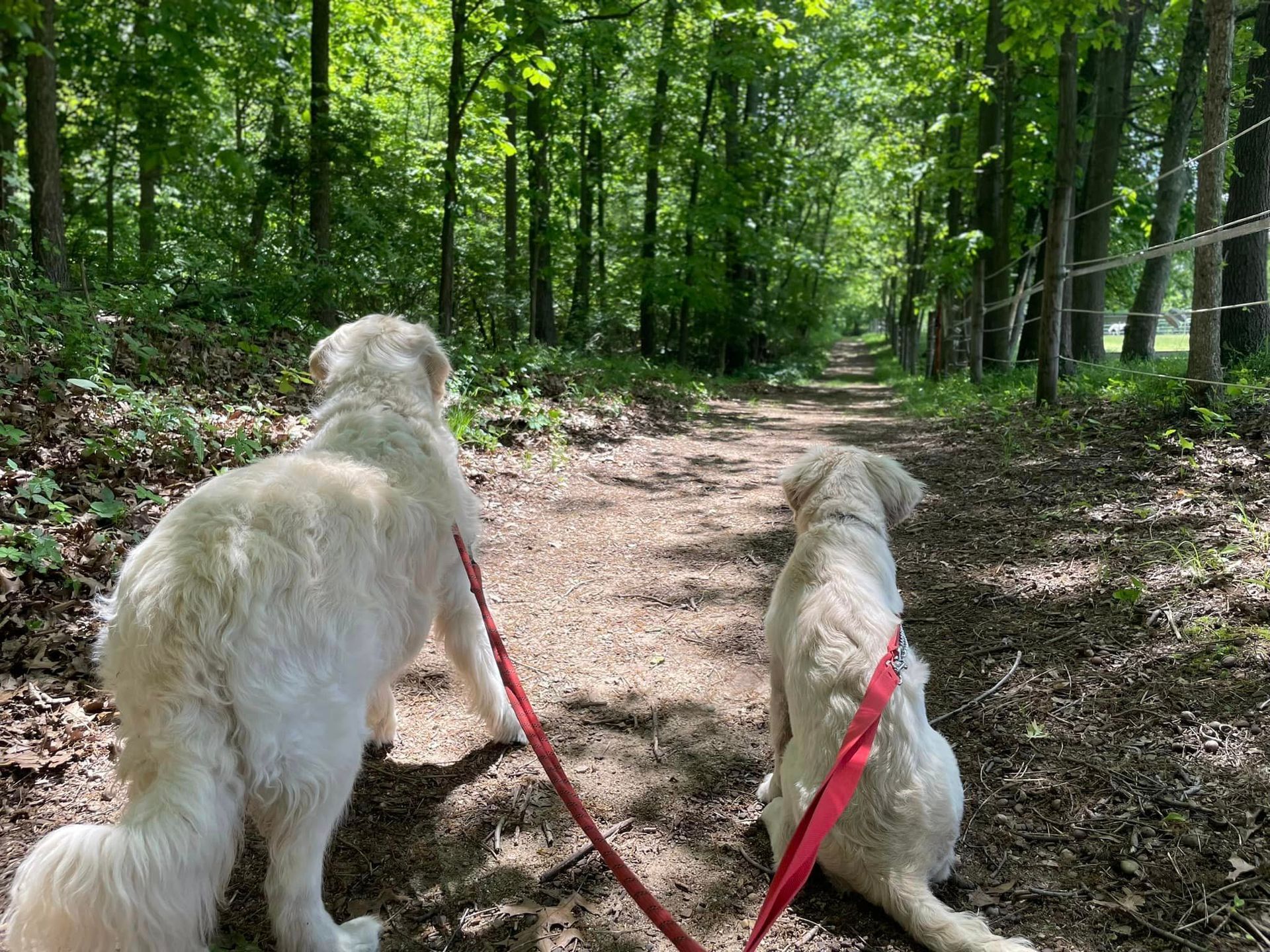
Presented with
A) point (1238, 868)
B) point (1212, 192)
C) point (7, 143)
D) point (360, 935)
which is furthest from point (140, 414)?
point (7, 143)

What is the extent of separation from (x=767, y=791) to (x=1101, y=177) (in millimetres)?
13359

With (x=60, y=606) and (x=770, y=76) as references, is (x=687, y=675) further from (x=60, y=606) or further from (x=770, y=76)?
(x=770, y=76)

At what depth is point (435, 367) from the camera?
12.2 ft

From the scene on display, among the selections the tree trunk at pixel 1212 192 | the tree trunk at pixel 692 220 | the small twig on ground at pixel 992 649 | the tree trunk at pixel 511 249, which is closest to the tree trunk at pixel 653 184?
the tree trunk at pixel 692 220

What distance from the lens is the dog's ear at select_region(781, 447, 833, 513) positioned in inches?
126

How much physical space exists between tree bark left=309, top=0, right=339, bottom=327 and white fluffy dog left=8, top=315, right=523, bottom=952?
290 inches

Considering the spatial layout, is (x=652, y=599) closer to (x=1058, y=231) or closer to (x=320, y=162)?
(x=1058, y=231)

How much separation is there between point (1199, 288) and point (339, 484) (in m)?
6.63

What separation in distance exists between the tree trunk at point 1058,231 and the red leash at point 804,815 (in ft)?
26.2

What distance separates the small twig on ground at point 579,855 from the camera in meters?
2.68

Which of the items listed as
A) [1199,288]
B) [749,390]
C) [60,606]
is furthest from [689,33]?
[60,606]

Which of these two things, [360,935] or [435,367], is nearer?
[360,935]

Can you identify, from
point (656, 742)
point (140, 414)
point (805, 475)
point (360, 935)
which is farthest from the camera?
point (140, 414)

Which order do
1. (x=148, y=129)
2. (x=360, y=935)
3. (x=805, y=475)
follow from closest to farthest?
(x=360, y=935)
(x=805, y=475)
(x=148, y=129)
